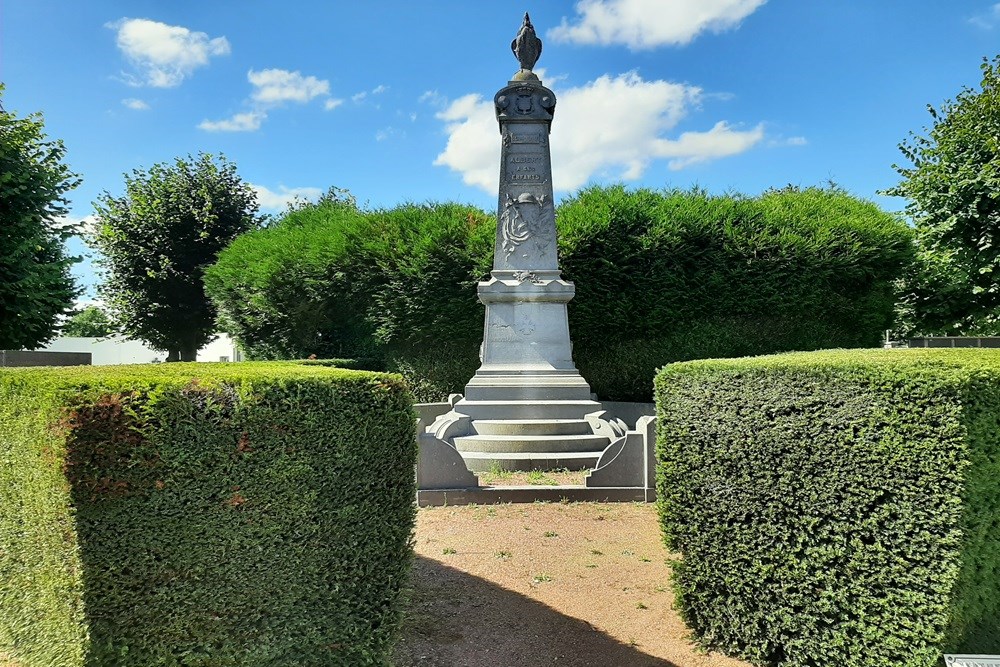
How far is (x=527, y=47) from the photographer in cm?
1229

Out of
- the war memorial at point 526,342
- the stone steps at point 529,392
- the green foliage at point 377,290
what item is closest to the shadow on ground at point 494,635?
the war memorial at point 526,342

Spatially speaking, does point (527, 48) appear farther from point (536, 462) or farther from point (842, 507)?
point (842, 507)

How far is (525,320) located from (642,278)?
416 centimetres

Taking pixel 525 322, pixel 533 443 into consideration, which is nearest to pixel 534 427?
pixel 533 443

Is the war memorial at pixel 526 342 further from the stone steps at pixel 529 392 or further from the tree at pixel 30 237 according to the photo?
the tree at pixel 30 237

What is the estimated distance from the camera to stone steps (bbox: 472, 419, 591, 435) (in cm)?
1059

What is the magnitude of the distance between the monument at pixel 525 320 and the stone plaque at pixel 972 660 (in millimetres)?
6882

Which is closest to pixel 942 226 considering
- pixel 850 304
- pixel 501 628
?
pixel 850 304

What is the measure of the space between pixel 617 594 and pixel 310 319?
44.0ft

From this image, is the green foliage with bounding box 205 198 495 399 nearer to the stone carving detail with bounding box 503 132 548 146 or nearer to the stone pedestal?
the stone pedestal

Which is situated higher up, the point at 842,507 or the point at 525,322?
the point at 525,322

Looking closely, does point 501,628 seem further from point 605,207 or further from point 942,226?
point 942,226

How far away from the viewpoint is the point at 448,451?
8.48 meters

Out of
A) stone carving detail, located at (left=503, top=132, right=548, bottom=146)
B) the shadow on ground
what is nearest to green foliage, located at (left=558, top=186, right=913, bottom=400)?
stone carving detail, located at (left=503, top=132, right=548, bottom=146)
